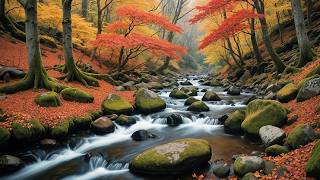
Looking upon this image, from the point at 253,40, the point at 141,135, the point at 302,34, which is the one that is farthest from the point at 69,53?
the point at 253,40

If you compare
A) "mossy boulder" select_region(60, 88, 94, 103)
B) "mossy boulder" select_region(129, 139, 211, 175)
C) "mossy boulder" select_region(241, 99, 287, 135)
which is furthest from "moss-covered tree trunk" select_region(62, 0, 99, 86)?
"mossy boulder" select_region(241, 99, 287, 135)

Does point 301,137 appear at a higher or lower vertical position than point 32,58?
lower

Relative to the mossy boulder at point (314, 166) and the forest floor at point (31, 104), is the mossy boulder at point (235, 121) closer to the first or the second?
the mossy boulder at point (314, 166)

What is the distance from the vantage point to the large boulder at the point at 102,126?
1152 cm

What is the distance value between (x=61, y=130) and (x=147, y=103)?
17.4 feet

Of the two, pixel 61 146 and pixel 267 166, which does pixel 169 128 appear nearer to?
pixel 61 146

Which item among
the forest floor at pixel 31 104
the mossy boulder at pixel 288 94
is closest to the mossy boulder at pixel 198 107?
the forest floor at pixel 31 104

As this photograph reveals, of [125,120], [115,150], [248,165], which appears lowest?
[115,150]

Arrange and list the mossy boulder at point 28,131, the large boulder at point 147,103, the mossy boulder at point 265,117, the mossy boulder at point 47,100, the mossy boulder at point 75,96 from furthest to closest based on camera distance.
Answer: the large boulder at point 147,103
the mossy boulder at point 75,96
the mossy boulder at point 47,100
the mossy boulder at point 265,117
the mossy boulder at point 28,131

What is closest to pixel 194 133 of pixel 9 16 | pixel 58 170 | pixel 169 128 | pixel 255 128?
pixel 169 128

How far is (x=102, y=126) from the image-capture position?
456 inches

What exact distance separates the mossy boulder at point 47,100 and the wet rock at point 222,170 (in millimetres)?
6720

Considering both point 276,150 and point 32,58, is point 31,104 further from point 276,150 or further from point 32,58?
point 276,150

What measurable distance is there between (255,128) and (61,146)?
624cm
